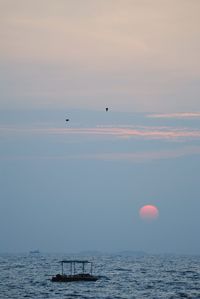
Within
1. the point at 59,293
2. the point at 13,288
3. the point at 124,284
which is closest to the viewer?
the point at 59,293

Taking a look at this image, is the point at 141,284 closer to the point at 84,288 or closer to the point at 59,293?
the point at 84,288

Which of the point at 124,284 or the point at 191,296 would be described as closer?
the point at 191,296

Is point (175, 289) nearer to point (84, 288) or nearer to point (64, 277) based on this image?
point (84, 288)

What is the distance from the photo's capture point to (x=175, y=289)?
341 ft

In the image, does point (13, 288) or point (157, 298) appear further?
point (13, 288)

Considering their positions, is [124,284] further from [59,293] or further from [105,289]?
[59,293]

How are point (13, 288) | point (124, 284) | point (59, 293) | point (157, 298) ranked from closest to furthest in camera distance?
point (157, 298) < point (59, 293) < point (13, 288) < point (124, 284)

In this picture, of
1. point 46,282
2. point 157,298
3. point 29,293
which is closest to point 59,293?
point 29,293

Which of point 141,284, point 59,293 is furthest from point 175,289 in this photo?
point 59,293

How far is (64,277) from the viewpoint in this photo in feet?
382

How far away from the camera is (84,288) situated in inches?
4070

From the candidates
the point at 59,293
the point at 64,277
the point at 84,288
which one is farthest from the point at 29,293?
the point at 64,277

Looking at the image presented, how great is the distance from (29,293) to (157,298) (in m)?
19.1

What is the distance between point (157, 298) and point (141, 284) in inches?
1021
